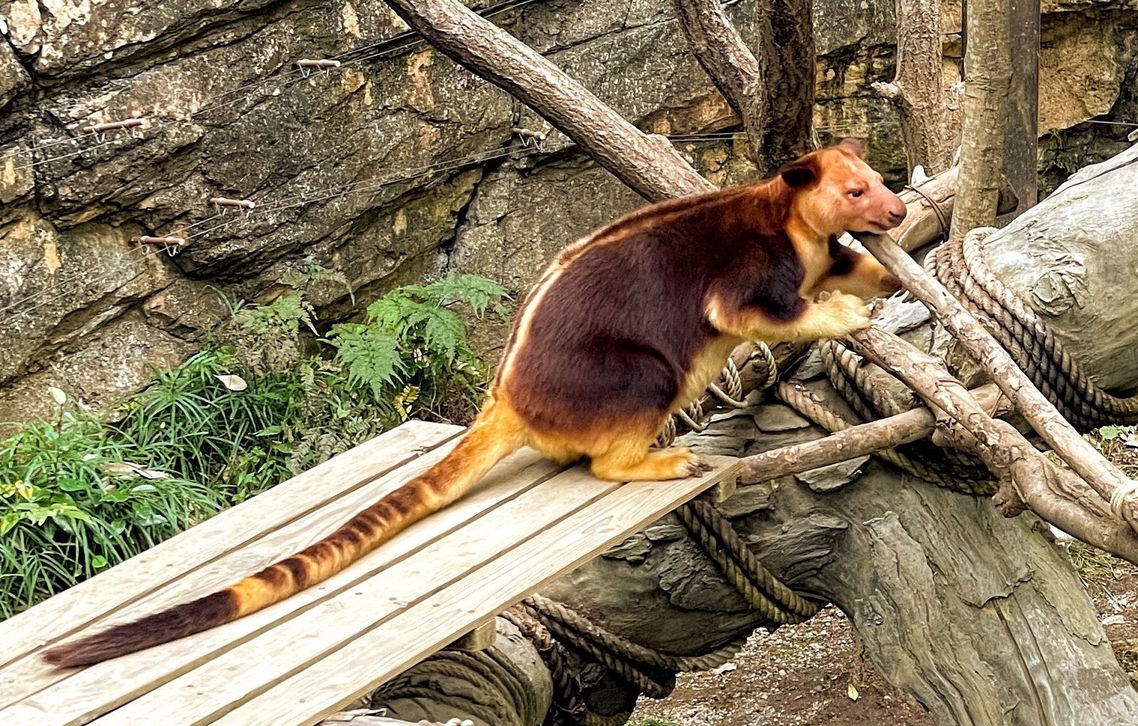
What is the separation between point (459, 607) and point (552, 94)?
160 cm

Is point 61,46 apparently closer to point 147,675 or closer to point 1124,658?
point 147,675

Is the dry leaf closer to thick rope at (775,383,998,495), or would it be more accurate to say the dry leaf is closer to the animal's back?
the animal's back

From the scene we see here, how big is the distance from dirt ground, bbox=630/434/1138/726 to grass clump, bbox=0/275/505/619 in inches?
58.5

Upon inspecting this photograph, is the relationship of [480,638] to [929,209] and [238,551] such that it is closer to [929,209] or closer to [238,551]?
[238,551]

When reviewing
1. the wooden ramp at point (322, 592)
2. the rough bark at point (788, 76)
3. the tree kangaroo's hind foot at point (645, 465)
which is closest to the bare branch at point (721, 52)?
the rough bark at point (788, 76)

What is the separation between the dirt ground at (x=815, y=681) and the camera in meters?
4.56

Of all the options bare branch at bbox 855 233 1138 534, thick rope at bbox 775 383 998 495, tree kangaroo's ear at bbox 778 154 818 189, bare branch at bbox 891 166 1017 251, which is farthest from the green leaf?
bare branch at bbox 855 233 1138 534

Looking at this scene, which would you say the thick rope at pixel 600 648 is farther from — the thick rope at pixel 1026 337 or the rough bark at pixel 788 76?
the rough bark at pixel 788 76

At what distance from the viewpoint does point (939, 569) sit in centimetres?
314

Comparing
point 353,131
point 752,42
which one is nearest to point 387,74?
point 353,131

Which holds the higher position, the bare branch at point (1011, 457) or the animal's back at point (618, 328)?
the animal's back at point (618, 328)

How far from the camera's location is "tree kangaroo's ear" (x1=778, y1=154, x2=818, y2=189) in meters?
2.87

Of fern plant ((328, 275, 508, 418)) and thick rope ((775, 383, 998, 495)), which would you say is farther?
fern plant ((328, 275, 508, 418))

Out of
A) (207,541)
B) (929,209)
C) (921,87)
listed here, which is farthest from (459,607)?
(921,87)
